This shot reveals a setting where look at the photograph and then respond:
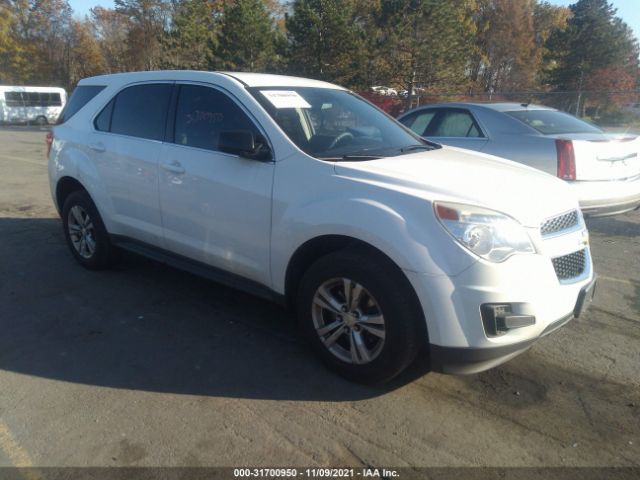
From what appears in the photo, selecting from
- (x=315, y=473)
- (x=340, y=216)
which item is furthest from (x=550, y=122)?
(x=315, y=473)

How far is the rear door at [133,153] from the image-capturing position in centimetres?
442

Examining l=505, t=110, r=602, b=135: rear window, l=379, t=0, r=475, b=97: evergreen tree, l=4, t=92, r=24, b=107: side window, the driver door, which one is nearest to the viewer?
the driver door

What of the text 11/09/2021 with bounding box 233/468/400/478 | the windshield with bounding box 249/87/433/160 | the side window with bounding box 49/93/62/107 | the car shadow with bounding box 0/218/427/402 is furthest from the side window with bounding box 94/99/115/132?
the side window with bounding box 49/93/62/107

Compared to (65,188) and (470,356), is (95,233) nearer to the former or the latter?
(65,188)

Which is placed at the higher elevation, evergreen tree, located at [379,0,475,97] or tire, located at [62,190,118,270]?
evergreen tree, located at [379,0,475,97]

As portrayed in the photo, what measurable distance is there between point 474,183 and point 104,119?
138 inches

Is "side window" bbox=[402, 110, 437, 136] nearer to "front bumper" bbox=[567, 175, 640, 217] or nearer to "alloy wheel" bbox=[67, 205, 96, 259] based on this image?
"front bumper" bbox=[567, 175, 640, 217]

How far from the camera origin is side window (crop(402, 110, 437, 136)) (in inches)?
307

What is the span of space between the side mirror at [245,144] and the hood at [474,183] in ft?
1.84

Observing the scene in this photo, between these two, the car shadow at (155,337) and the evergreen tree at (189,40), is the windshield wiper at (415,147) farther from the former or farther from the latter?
the evergreen tree at (189,40)

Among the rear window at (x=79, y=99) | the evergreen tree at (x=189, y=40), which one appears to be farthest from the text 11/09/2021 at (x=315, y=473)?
the evergreen tree at (x=189, y=40)

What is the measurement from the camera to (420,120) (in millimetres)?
7953

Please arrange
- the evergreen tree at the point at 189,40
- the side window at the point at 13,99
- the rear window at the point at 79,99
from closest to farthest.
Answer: the rear window at the point at 79,99
the side window at the point at 13,99
the evergreen tree at the point at 189,40

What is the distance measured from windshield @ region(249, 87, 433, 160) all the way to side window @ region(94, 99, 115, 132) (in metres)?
1.76
